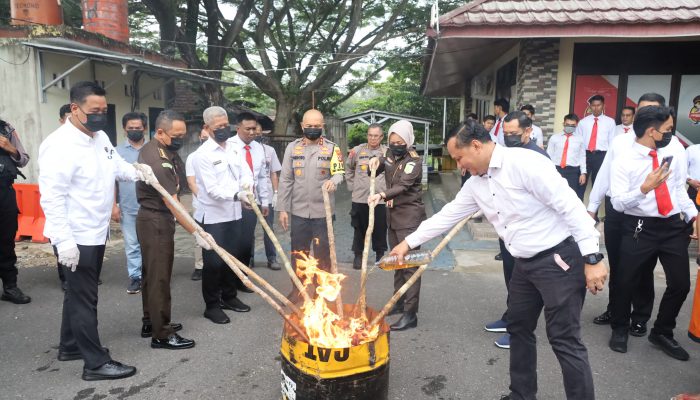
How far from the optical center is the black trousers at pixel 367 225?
22.9 feet

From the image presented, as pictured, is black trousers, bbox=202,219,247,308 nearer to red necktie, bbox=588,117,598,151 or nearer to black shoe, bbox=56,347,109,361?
black shoe, bbox=56,347,109,361

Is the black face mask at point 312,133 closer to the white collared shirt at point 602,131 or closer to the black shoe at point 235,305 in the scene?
the black shoe at point 235,305

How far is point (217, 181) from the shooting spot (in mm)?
5000

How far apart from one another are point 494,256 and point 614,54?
163 inches

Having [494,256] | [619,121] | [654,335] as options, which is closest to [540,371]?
[654,335]

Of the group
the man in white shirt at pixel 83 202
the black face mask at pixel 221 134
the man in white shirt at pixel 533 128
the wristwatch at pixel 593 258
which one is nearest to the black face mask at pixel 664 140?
the wristwatch at pixel 593 258

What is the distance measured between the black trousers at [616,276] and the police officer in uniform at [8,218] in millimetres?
6053

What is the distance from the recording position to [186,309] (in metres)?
5.40

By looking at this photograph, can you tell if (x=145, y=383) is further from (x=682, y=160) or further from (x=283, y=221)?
(x=682, y=160)

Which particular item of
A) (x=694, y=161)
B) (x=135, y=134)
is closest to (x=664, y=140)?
(x=694, y=161)

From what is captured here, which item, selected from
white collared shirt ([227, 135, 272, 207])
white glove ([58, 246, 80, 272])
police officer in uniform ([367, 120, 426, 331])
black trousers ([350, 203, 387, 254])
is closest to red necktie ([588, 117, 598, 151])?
black trousers ([350, 203, 387, 254])

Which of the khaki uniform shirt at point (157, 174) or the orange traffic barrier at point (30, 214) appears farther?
the orange traffic barrier at point (30, 214)

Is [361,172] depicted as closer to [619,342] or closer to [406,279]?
[406,279]

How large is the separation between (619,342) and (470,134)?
2.64m
